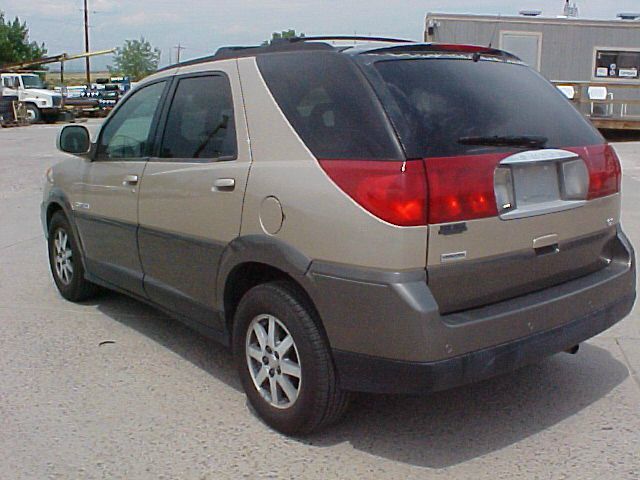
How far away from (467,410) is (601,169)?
4.59 ft

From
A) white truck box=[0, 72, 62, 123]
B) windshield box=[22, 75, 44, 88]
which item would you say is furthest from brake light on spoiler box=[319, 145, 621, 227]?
windshield box=[22, 75, 44, 88]

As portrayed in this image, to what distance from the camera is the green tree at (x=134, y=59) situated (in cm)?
7275

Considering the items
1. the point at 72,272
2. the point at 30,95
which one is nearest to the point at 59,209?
the point at 72,272

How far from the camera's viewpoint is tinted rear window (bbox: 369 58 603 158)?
2929 mm

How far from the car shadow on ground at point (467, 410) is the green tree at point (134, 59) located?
236ft

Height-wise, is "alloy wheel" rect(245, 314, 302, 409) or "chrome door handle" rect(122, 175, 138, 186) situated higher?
"chrome door handle" rect(122, 175, 138, 186)

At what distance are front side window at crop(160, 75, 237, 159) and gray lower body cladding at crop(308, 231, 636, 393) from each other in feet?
3.50

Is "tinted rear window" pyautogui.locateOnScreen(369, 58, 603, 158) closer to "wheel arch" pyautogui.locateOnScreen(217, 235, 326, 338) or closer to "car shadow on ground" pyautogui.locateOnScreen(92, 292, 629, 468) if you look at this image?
"wheel arch" pyautogui.locateOnScreen(217, 235, 326, 338)

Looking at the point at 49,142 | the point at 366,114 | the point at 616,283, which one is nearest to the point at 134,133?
the point at 366,114

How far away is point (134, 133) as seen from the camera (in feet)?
14.8

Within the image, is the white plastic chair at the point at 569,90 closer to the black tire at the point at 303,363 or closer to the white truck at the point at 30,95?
the black tire at the point at 303,363

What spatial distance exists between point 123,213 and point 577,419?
9.57 feet

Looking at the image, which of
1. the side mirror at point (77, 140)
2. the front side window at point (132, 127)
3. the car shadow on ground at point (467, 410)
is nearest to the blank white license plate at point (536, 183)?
the car shadow on ground at point (467, 410)

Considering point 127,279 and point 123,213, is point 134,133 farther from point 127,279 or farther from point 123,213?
point 127,279
